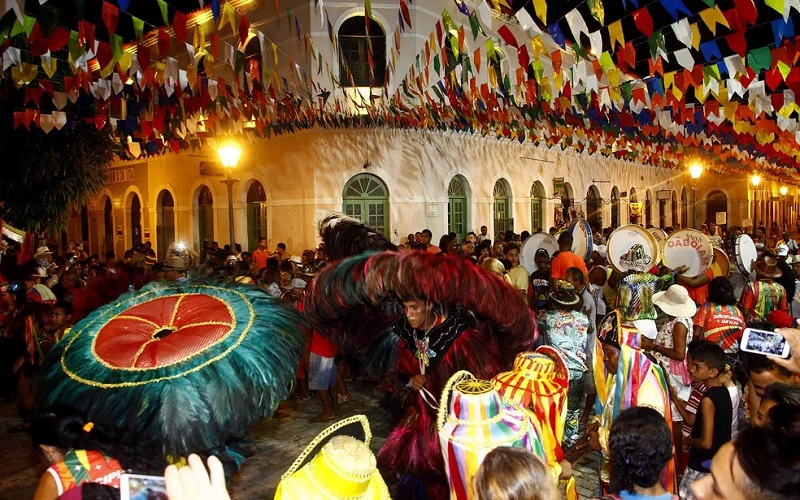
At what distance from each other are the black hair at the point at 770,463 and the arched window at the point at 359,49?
1555 centimetres

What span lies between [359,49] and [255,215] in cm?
636

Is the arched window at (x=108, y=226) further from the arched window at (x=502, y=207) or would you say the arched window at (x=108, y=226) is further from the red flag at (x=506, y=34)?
the red flag at (x=506, y=34)

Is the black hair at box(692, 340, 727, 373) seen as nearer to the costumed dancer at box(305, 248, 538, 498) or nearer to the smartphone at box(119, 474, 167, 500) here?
the costumed dancer at box(305, 248, 538, 498)

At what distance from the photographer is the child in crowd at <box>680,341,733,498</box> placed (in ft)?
11.2

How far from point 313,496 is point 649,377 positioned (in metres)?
2.25

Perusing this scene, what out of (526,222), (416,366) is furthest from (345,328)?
(526,222)

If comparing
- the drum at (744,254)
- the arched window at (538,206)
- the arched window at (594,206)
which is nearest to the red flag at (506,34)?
the drum at (744,254)

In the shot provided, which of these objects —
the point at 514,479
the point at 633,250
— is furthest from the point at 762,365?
the point at 633,250

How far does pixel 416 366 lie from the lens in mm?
4109

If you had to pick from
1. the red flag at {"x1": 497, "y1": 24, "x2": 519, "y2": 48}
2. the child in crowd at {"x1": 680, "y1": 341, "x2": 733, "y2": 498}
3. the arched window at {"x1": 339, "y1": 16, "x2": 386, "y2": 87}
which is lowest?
the child in crowd at {"x1": 680, "y1": 341, "x2": 733, "y2": 498}

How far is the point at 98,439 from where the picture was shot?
226cm

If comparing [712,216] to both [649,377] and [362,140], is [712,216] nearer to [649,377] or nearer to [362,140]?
[362,140]

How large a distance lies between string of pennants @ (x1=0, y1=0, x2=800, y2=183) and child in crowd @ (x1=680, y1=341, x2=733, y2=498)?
4.04m

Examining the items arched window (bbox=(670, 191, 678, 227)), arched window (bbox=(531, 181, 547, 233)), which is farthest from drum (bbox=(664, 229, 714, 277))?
arched window (bbox=(670, 191, 678, 227))
